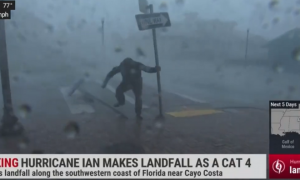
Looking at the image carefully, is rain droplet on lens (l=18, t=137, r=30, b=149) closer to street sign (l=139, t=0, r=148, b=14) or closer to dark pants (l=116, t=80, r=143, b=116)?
dark pants (l=116, t=80, r=143, b=116)

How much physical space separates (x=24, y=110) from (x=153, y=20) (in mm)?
1231

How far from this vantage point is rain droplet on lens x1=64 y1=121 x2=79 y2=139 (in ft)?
8.44

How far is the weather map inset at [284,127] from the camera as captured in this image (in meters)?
2.49

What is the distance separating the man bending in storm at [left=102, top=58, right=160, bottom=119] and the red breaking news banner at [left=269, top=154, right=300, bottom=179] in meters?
1.13

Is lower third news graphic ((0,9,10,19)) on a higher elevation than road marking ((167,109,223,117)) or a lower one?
higher

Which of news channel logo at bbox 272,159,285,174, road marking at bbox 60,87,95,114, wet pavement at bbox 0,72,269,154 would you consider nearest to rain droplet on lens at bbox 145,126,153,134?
wet pavement at bbox 0,72,269,154

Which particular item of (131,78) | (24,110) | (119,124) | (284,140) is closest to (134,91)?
(131,78)

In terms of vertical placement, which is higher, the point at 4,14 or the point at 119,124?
the point at 4,14

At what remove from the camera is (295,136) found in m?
2.53

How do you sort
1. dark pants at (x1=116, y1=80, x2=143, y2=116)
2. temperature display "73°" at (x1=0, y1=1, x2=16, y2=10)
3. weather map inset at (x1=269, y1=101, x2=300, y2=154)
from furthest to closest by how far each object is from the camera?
dark pants at (x1=116, y1=80, x2=143, y2=116) → weather map inset at (x1=269, y1=101, x2=300, y2=154) → temperature display "73°" at (x1=0, y1=1, x2=16, y2=10)

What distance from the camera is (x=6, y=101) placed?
2.51 meters

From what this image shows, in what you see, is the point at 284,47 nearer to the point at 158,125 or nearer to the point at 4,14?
the point at 158,125

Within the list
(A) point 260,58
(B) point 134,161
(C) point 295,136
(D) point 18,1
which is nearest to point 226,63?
(A) point 260,58

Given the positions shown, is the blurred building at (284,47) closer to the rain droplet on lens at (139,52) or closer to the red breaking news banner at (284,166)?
the red breaking news banner at (284,166)
